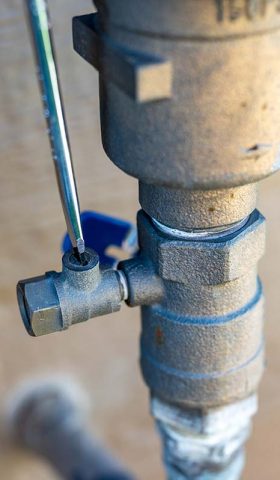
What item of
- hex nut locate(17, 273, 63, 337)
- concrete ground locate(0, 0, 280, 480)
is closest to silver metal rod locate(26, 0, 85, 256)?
hex nut locate(17, 273, 63, 337)

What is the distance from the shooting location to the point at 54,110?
0.35 metres

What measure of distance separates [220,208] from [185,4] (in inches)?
5.5

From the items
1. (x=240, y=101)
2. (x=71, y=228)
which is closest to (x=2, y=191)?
(x=71, y=228)

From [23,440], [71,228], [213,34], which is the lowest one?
[23,440]

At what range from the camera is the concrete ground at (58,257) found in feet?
2.05

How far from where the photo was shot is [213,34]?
0.98ft

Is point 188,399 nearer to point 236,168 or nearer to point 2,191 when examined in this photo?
point 236,168

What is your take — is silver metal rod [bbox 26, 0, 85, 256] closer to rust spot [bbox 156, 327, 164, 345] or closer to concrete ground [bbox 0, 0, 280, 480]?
rust spot [bbox 156, 327, 164, 345]

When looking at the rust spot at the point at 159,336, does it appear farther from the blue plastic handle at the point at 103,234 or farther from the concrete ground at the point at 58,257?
the concrete ground at the point at 58,257

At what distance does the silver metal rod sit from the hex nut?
3 cm

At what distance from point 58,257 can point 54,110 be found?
41 cm

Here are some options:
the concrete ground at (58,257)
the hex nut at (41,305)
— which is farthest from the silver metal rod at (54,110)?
the concrete ground at (58,257)

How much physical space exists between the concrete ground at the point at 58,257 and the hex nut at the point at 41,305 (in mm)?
269

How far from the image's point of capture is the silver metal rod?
12.2 inches
